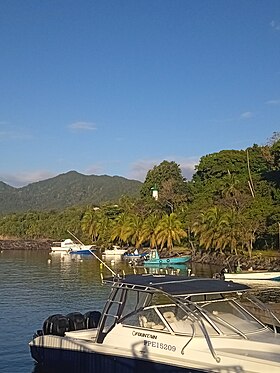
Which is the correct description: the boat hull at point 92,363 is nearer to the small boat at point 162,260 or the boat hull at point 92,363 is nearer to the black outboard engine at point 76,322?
the black outboard engine at point 76,322

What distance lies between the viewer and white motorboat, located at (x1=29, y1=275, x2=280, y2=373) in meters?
9.54

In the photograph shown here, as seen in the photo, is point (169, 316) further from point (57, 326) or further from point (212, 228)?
point (212, 228)

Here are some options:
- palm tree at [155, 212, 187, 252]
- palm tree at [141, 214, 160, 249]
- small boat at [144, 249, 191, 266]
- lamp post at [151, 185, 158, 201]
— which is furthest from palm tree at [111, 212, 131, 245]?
small boat at [144, 249, 191, 266]

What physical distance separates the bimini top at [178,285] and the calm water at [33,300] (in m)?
4.21

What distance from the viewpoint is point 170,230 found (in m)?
77.8

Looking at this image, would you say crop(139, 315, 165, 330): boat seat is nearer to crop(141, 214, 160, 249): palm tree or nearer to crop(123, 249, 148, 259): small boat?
crop(123, 249, 148, 259): small boat

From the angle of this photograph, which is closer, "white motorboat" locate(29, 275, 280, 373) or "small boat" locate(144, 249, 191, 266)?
"white motorboat" locate(29, 275, 280, 373)

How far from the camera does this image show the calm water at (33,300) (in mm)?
18391

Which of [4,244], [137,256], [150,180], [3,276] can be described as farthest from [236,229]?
[4,244]

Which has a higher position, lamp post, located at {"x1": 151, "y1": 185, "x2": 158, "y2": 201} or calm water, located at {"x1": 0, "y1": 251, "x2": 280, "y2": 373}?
lamp post, located at {"x1": 151, "y1": 185, "x2": 158, "y2": 201}

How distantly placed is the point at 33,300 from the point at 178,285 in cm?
2284

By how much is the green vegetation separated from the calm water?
847cm

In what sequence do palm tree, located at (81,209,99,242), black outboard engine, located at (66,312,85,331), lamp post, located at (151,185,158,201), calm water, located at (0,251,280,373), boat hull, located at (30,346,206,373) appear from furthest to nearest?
palm tree, located at (81,209,99,242) < lamp post, located at (151,185,158,201) < calm water, located at (0,251,280,373) < black outboard engine, located at (66,312,85,331) < boat hull, located at (30,346,206,373)

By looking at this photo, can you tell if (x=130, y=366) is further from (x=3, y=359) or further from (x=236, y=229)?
(x=236, y=229)
